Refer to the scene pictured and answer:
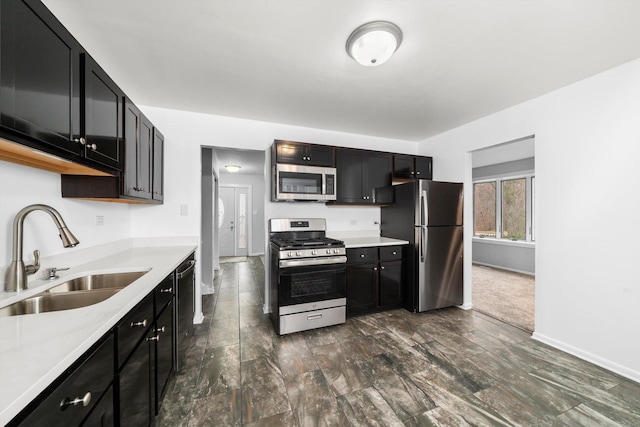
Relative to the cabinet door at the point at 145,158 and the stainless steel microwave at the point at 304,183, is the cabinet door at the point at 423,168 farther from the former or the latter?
the cabinet door at the point at 145,158

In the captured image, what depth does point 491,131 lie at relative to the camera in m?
3.13

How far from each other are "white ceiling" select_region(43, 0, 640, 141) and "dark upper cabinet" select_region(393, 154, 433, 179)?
0.92 metres

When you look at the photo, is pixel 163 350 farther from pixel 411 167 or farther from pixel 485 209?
pixel 485 209

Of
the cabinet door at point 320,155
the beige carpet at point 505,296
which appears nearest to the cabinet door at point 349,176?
the cabinet door at point 320,155

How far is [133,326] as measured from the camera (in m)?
1.17

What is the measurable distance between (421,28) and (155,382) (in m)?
2.78

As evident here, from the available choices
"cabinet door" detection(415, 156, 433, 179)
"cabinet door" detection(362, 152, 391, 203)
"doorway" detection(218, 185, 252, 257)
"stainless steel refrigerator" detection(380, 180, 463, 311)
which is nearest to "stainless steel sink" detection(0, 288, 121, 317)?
"cabinet door" detection(362, 152, 391, 203)

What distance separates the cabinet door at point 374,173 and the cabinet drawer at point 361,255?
74cm

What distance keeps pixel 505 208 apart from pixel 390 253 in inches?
167

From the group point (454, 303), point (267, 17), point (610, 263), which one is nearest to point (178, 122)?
point (267, 17)

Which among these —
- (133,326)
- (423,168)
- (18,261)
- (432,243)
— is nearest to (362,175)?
(423,168)

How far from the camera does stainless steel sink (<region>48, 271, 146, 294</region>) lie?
5.13 feet

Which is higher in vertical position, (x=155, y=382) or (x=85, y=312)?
(x=85, y=312)

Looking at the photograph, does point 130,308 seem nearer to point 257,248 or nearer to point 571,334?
point 571,334
